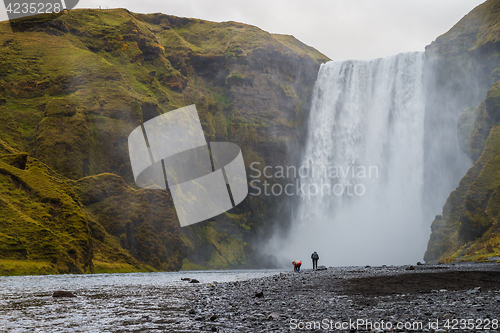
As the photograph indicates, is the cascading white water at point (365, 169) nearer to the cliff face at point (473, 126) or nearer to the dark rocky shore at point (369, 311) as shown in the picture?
the cliff face at point (473, 126)

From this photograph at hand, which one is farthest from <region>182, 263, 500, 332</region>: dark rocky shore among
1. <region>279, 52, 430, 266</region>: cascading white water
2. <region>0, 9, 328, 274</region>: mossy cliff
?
<region>279, 52, 430, 266</region>: cascading white water

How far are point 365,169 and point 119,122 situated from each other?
189ft

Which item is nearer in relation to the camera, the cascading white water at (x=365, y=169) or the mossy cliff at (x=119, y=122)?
the mossy cliff at (x=119, y=122)

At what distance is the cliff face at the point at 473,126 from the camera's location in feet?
146

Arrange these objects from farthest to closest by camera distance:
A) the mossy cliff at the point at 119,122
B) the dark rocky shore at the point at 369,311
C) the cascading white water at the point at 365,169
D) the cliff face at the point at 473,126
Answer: the cascading white water at the point at 365,169, the mossy cliff at the point at 119,122, the cliff face at the point at 473,126, the dark rocky shore at the point at 369,311

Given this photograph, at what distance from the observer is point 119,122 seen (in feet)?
279

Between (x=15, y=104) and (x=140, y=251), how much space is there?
46286mm

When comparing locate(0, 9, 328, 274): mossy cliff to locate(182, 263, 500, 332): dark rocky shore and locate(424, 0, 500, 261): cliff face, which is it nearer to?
locate(424, 0, 500, 261): cliff face

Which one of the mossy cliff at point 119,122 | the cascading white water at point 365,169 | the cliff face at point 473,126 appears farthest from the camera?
the cascading white water at point 365,169

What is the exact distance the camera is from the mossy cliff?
183 feet

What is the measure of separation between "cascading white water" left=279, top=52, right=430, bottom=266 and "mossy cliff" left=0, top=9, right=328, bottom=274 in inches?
Result: 477

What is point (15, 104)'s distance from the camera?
81.9 m

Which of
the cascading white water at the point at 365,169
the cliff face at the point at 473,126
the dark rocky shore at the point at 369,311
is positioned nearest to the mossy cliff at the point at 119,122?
the cascading white water at the point at 365,169

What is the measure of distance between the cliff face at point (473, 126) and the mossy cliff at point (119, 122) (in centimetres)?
3832
